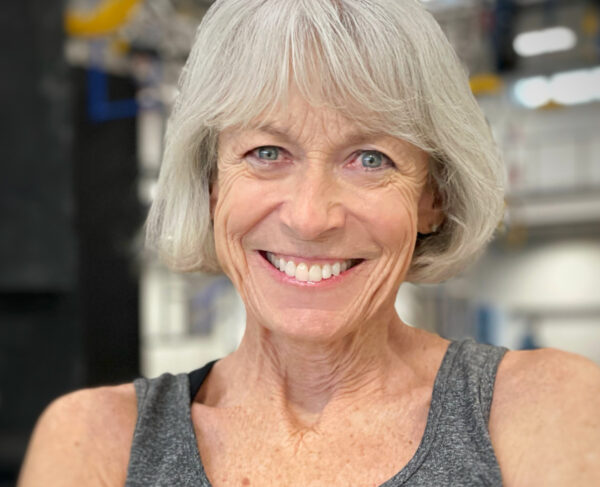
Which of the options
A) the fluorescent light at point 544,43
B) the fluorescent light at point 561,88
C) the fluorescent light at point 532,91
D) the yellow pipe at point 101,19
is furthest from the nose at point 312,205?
the fluorescent light at point 532,91

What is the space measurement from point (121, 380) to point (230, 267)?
7.14 m

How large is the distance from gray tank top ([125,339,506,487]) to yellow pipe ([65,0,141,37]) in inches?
191

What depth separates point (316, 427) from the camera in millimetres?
1340

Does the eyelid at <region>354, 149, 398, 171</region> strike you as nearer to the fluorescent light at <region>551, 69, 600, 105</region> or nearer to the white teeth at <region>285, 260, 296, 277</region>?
the white teeth at <region>285, 260, 296, 277</region>

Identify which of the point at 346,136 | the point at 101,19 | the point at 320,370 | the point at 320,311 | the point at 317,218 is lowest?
the point at 320,370

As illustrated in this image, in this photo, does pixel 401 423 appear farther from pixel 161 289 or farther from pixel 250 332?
pixel 161 289

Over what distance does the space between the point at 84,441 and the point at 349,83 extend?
71 centimetres

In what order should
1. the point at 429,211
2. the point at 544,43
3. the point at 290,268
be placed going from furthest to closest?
the point at 544,43, the point at 429,211, the point at 290,268

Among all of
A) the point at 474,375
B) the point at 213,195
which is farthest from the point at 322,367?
the point at 213,195

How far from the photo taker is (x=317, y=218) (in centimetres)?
119

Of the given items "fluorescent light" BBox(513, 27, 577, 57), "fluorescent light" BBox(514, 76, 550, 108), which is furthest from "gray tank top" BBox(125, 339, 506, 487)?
"fluorescent light" BBox(514, 76, 550, 108)

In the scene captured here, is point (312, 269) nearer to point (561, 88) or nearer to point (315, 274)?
point (315, 274)

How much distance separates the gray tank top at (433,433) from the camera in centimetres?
118

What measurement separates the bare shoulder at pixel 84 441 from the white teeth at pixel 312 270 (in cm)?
38
